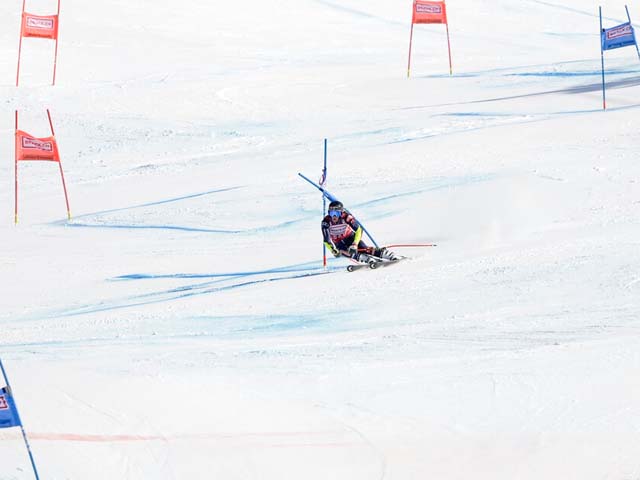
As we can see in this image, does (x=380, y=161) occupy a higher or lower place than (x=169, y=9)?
lower

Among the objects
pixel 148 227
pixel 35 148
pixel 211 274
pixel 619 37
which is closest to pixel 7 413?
pixel 211 274

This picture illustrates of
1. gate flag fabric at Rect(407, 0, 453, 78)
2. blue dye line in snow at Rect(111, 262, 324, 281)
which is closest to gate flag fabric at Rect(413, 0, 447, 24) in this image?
gate flag fabric at Rect(407, 0, 453, 78)

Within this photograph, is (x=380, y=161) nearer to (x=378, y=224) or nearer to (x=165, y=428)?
(x=378, y=224)

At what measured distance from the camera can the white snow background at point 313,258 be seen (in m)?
8.27

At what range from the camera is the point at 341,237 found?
44.3 feet

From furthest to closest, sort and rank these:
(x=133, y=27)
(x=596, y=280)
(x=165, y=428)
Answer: (x=133, y=27)
(x=596, y=280)
(x=165, y=428)

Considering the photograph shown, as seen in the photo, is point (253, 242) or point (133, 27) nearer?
point (253, 242)

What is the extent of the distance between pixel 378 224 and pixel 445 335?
219 inches

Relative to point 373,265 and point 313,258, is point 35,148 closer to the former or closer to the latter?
point 313,258

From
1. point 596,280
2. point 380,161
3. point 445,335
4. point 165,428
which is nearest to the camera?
point 165,428

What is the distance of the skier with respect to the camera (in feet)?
44.2

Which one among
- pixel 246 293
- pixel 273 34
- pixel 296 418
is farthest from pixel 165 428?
pixel 273 34

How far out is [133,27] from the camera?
31.2 m

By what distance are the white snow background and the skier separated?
1.04 feet
